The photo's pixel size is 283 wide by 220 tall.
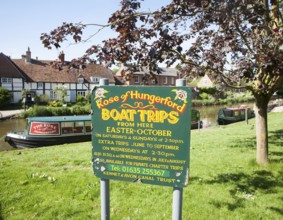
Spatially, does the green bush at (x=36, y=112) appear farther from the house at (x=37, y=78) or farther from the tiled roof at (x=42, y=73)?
the tiled roof at (x=42, y=73)

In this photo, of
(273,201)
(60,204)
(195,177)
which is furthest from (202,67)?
(60,204)

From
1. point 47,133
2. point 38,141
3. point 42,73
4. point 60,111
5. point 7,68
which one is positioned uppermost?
point 7,68

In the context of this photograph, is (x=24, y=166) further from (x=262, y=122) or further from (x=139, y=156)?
(x=262, y=122)

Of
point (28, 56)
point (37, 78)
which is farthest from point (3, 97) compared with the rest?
point (28, 56)

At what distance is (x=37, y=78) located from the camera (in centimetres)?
4734

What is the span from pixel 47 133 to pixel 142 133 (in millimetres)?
16277

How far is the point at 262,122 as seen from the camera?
312 inches

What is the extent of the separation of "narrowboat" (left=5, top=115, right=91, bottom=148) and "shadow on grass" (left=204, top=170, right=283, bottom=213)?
13796 mm

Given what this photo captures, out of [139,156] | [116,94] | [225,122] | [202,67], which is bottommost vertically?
[225,122]

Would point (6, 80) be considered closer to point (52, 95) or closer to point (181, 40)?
point (52, 95)

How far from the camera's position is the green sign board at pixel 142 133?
11.2 feet

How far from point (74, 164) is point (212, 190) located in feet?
14.9

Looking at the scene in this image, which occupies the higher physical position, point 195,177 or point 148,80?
point 148,80

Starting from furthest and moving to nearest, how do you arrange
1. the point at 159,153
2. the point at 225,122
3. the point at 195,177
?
the point at 225,122, the point at 195,177, the point at 159,153
